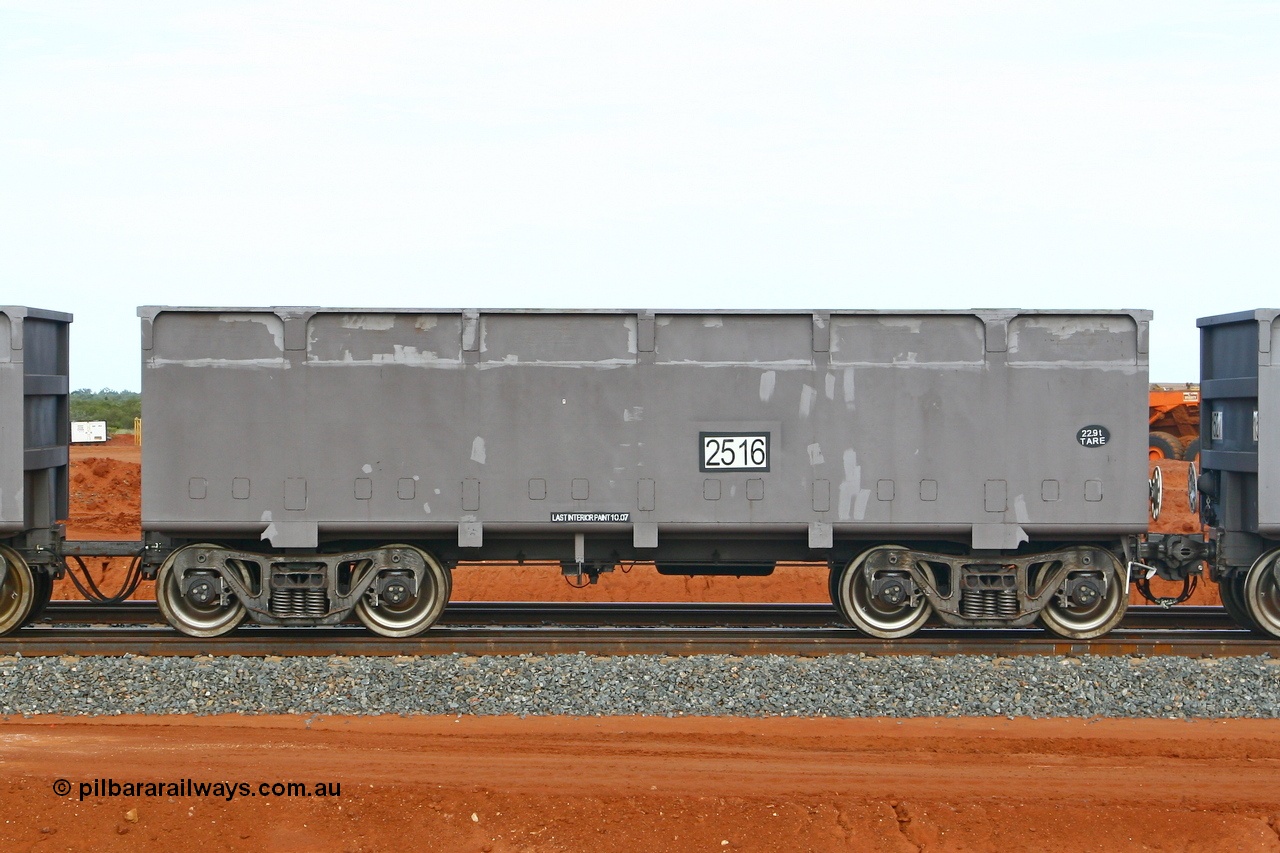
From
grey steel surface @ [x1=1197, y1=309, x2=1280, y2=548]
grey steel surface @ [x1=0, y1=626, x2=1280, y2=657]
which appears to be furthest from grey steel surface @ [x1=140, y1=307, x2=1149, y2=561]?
grey steel surface @ [x1=1197, y1=309, x2=1280, y2=548]

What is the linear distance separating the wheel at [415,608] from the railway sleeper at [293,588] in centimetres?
1

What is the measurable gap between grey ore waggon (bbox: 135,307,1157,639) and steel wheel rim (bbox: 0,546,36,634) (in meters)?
0.57

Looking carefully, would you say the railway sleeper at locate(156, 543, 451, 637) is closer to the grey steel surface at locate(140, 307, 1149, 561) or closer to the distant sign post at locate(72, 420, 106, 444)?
the grey steel surface at locate(140, 307, 1149, 561)

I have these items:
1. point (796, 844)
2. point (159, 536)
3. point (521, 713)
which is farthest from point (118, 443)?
point (796, 844)

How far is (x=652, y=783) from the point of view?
7.63 metres

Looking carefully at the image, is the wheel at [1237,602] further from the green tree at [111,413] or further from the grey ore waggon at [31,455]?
the green tree at [111,413]

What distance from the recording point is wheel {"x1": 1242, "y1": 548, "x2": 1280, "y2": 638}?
455 inches

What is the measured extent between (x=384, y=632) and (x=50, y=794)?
13.9ft

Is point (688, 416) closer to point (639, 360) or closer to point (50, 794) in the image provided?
point (639, 360)

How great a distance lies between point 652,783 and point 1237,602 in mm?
7728

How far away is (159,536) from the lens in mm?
11383

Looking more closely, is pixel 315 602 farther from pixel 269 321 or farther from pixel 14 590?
pixel 14 590

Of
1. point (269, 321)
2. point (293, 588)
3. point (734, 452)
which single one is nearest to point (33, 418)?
point (269, 321)

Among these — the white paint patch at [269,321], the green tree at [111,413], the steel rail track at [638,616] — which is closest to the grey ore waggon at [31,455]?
the steel rail track at [638,616]
